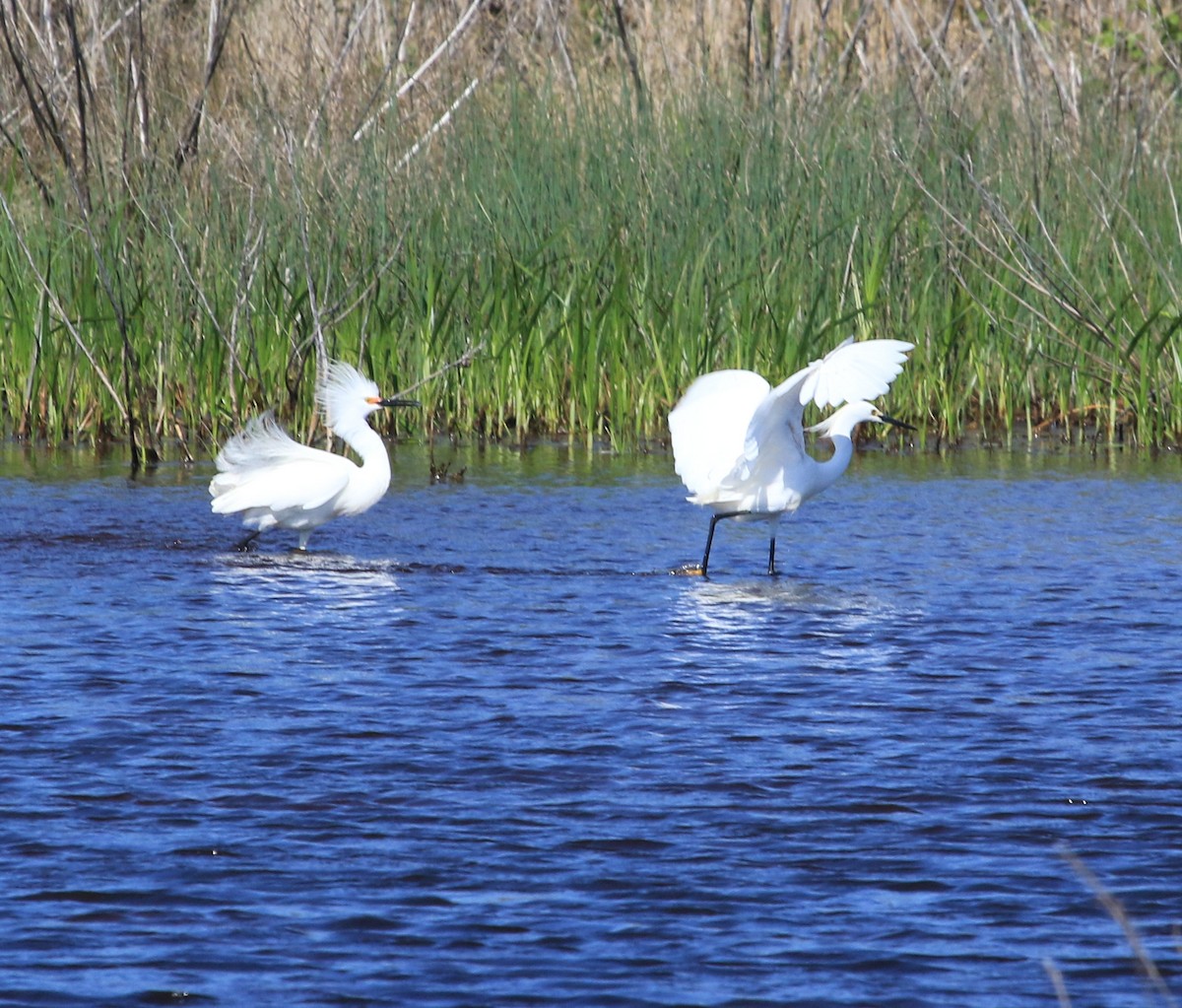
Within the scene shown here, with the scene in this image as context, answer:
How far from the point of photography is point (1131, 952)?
4.01m

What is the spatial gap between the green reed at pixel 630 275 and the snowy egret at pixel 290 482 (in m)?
2.03

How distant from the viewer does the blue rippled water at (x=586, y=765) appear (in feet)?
12.9

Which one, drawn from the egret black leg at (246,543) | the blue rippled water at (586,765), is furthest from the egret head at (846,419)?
the egret black leg at (246,543)

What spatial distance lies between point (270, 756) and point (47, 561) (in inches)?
134

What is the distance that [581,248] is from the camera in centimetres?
1219

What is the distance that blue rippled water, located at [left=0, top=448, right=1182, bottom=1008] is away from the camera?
394cm

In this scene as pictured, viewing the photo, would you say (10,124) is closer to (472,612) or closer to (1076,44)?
(472,612)

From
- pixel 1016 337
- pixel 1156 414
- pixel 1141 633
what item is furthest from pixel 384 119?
pixel 1141 633

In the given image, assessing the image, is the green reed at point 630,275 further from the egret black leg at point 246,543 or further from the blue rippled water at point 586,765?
the blue rippled water at point 586,765

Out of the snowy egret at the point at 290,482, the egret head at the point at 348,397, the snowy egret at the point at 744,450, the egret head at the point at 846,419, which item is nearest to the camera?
the snowy egret at the point at 744,450

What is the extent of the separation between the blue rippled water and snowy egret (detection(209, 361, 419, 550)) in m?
0.22

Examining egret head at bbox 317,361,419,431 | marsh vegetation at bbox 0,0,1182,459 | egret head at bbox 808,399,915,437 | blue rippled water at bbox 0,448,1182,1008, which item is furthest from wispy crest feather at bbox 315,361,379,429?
egret head at bbox 808,399,915,437

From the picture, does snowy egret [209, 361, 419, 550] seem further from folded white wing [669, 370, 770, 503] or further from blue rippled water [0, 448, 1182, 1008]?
folded white wing [669, 370, 770, 503]

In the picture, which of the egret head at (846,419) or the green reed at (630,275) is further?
the green reed at (630,275)
